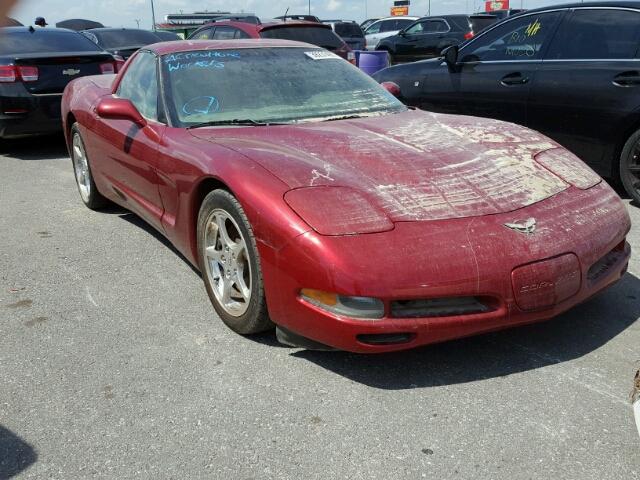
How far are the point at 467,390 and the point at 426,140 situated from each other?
135 cm

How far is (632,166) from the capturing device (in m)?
5.15

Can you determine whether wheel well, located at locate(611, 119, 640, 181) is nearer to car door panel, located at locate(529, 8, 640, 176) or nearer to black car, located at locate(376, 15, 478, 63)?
car door panel, located at locate(529, 8, 640, 176)

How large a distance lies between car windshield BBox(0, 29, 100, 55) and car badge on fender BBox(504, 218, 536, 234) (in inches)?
262

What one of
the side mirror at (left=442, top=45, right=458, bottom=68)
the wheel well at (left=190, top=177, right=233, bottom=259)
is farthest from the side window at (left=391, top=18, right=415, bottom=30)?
the wheel well at (left=190, top=177, right=233, bottom=259)

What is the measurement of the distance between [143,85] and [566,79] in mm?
3463

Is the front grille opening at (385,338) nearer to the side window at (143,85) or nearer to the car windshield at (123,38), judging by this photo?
the side window at (143,85)

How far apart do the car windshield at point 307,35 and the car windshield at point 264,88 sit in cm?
627

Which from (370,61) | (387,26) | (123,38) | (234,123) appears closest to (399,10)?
(387,26)

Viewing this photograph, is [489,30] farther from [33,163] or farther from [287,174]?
[33,163]

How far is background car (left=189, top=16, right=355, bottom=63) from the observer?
34.0ft

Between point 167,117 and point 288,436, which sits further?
point 167,117

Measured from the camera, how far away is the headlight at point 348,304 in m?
2.58

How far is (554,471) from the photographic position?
217cm

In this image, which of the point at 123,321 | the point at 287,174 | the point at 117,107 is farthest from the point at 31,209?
the point at 287,174
